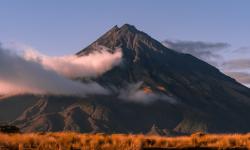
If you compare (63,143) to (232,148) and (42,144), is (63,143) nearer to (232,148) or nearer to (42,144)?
(42,144)

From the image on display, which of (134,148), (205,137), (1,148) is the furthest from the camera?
(205,137)

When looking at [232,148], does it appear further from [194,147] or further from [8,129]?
[8,129]

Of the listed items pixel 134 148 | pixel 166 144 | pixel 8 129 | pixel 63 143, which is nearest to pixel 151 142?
pixel 166 144

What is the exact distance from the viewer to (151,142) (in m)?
28.0

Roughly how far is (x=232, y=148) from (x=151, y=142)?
4.06m

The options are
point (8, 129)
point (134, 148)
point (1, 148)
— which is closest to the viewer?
point (1, 148)

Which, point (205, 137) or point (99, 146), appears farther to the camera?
point (205, 137)

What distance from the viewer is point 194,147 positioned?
1073 inches

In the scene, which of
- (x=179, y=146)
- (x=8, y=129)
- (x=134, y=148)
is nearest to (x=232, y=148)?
(x=179, y=146)

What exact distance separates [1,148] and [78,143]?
160 inches

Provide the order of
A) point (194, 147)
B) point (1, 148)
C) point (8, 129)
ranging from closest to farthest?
point (1, 148) < point (194, 147) < point (8, 129)

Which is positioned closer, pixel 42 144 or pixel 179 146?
pixel 42 144

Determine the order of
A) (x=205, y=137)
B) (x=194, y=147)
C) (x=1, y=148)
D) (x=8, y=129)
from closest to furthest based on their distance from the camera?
(x=1, y=148)
(x=194, y=147)
(x=205, y=137)
(x=8, y=129)

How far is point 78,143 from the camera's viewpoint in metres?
26.3
